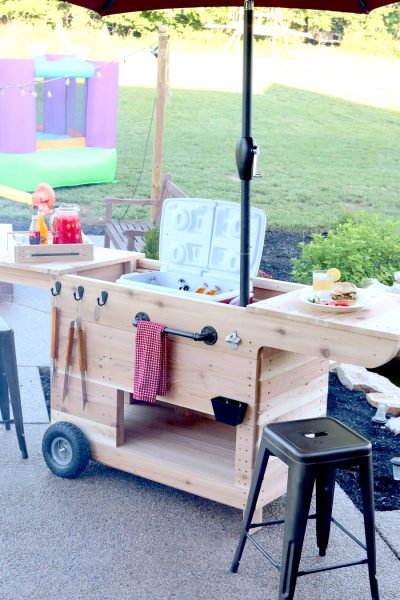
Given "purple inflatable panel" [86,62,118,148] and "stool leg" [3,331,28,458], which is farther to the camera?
"purple inflatable panel" [86,62,118,148]

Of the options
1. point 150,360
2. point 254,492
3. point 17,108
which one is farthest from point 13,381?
point 17,108

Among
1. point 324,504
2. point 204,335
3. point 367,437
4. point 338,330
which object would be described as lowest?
point 367,437

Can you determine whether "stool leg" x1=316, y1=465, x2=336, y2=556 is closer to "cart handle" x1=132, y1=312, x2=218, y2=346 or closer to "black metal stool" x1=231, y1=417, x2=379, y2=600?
"black metal stool" x1=231, y1=417, x2=379, y2=600

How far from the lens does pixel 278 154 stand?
1437cm

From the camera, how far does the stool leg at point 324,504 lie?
2691mm

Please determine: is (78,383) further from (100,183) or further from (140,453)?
(100,183)

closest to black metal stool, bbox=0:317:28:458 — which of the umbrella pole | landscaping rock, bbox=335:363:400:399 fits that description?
the umbrella pole

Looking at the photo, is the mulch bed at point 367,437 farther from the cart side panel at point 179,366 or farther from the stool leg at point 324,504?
the cart side panel at point 179,366

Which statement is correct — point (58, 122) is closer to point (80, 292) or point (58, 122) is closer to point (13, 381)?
point (13, 381)

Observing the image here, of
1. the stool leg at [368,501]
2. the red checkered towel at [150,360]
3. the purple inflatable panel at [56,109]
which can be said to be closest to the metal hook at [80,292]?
the red checkered towel at [150,360]

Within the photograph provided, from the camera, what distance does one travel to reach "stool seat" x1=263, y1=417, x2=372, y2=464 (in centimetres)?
248

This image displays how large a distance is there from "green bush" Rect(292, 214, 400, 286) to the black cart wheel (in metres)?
2.67

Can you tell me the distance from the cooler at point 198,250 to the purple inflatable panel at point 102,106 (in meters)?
7.37

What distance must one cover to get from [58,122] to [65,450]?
8.43 meters
